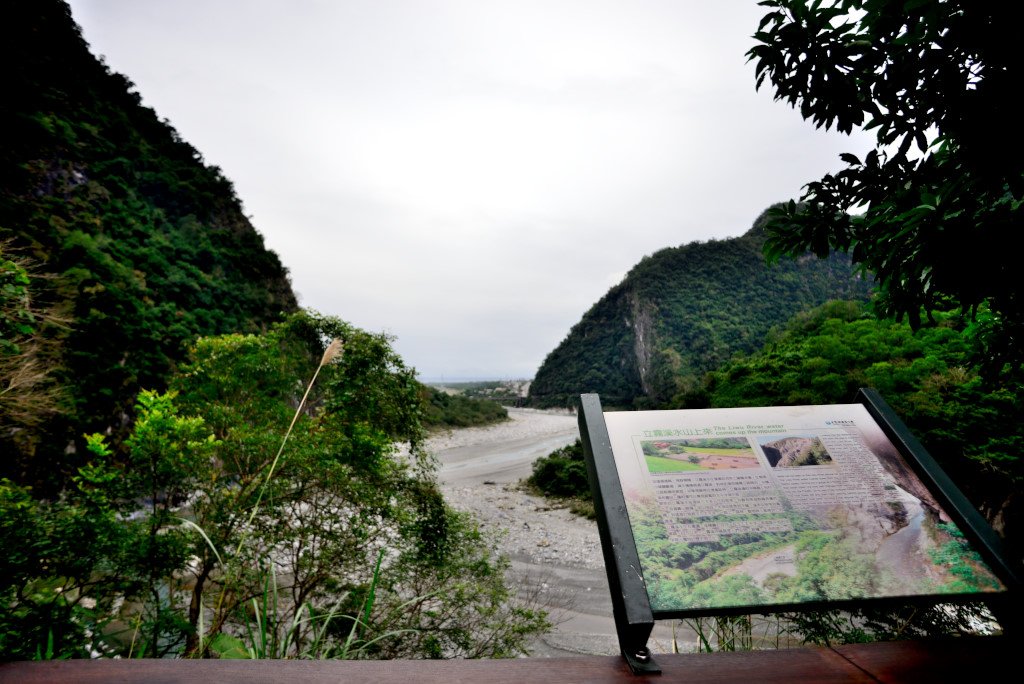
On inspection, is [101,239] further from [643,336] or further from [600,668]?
[643,336]

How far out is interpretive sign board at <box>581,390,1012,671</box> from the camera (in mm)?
1109

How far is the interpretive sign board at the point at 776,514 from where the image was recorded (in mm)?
1109

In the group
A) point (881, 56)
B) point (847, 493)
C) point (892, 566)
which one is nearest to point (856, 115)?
point (881, 56)

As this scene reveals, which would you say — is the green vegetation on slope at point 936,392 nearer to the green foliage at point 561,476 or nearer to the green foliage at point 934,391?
the green foliage at point 934,391

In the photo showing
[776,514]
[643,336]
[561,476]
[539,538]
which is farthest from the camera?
[643,336]

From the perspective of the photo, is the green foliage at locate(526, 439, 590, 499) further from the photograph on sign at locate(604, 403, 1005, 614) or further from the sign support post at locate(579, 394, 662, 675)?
the sign support post at locate(579, 394, 662, 675)

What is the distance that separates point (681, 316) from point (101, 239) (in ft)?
118

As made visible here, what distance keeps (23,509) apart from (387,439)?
296cm

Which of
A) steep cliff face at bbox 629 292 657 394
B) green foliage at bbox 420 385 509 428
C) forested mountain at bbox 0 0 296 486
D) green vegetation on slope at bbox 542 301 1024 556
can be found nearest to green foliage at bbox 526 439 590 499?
green vegetation on slope at bbox 542 301 1024 556

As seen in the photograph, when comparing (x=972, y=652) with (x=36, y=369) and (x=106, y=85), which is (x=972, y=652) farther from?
(x=106, y=85)

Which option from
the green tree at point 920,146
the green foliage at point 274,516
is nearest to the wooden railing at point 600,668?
the green tree at point 920,146

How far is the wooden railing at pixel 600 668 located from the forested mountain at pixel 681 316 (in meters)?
26.2

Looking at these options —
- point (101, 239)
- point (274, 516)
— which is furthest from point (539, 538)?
point (101, 239)

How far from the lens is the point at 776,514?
1246 mm
